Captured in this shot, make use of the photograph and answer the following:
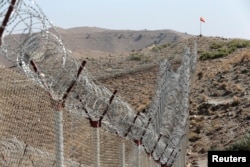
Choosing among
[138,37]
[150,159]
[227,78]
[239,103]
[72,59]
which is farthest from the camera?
[138,37]

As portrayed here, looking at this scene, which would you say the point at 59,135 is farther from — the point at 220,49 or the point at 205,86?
the point at 220,49

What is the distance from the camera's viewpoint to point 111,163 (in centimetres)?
1162

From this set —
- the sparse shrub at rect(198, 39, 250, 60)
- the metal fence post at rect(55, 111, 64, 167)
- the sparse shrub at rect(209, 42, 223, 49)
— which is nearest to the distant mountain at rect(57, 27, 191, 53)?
the sparse shrub at rect(209, 42, 223, 49)

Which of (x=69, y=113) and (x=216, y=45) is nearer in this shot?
(x=69, y=113)

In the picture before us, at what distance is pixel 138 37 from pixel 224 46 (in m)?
119

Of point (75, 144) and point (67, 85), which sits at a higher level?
point (67, 85)

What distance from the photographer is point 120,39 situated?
171 m

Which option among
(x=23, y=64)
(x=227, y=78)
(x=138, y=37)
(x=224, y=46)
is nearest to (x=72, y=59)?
(x=23, y=64)

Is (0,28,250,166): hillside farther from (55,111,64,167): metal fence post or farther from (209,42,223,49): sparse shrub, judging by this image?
(55,111,64,167): metal fence post

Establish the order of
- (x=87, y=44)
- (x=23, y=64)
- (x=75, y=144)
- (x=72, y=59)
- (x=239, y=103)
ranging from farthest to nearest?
(x=87, y=44) → (x=239, y=103) → (x=75, y=144) → (x=72, y=59) → (x=23, y=64)

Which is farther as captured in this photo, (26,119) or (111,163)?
(26,119)

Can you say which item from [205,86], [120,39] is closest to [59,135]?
[205,86]

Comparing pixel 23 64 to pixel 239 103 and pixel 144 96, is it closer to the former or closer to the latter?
pixel 239 103

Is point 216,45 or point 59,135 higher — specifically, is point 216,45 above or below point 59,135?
below
